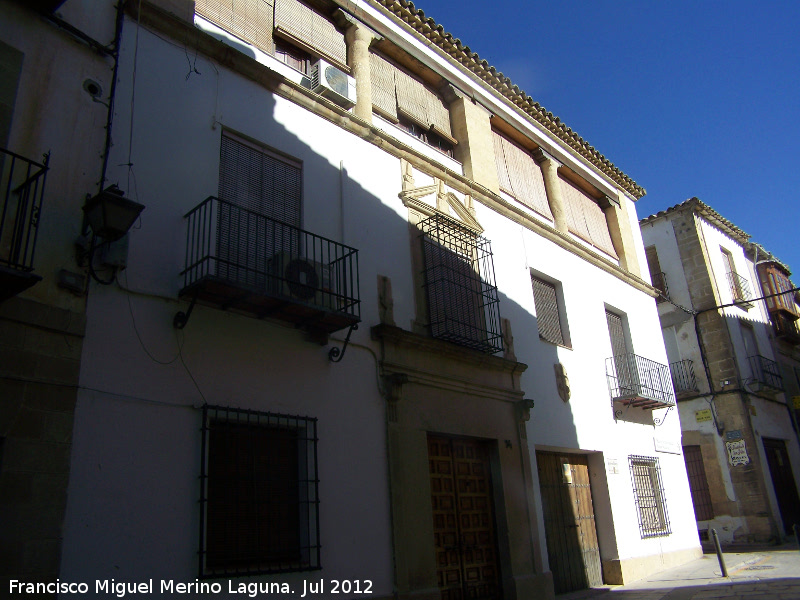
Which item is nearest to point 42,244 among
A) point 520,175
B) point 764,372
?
point 520,175

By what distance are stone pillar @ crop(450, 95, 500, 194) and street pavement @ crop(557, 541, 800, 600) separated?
7.02 metres

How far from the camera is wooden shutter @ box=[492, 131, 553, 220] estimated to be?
12648mm

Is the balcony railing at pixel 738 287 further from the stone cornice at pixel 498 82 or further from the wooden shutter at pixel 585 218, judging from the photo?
the wooden shutter at pixel 585 218

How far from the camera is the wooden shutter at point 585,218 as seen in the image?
572 inches

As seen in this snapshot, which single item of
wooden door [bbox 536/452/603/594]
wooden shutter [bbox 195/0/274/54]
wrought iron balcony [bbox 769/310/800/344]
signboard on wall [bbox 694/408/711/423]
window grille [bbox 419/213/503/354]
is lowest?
wooden door [bbox 536/452/603/594]

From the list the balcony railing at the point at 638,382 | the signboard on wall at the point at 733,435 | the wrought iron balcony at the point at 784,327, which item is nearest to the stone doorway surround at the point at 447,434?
the balcony railing at the point at 638,382

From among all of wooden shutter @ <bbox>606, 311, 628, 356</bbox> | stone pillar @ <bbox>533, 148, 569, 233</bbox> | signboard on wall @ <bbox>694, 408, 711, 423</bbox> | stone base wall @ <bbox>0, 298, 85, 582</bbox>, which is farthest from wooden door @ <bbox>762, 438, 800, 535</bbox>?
stone base wall @ <bbox>0, 298, 85, 582</bbox>

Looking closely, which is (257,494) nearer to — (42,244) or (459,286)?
(42,244)

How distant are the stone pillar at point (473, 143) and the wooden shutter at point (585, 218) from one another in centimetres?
305

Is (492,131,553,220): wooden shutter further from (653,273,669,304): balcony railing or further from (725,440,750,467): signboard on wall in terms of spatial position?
(725,440,750,467): signboard on wall

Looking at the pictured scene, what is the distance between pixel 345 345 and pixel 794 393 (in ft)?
65.7

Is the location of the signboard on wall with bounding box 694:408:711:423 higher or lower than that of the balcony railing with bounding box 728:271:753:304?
lower

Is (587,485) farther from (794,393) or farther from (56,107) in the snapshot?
(794,393)

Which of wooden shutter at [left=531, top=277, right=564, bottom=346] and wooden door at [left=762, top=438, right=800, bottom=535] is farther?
wooden door at [left=762, top=438, right=800, bottom=535]
